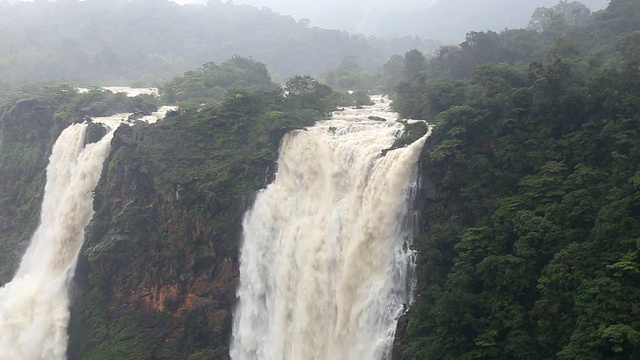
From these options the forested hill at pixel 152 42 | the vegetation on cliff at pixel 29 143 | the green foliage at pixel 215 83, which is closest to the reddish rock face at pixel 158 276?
the vegetation on cliff at pixel 29 143

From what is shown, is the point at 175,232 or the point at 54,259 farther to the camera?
the point at 54,259

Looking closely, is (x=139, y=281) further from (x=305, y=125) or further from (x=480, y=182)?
(x=480, y=182)

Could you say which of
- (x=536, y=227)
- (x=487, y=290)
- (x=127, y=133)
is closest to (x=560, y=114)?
(x=536, y=227)

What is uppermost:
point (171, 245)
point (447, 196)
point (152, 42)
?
point (152, 42)

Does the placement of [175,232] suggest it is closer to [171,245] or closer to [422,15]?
[171,245]

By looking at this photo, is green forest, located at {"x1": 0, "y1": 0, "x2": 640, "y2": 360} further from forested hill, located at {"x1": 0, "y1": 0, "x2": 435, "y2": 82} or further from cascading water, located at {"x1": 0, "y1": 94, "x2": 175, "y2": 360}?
forested hill, located at {"x1": 0, "y1": 0, "x2": 435, "y2": 82}

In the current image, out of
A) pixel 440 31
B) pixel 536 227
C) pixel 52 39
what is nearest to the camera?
pixel 536 227

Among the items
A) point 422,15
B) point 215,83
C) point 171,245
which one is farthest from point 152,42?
point 171,245
